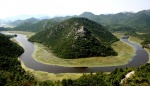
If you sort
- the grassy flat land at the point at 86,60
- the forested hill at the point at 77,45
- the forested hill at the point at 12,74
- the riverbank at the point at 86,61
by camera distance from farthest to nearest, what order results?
the forested hill at the point at 77,45
the grassy flat land at the point at 86,60
the riverbank at the point at 86,61
the forested hill at the point at 12,74

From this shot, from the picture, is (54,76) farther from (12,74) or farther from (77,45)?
(77,45)

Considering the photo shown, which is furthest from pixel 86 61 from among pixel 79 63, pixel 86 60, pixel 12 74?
pixel 12 74

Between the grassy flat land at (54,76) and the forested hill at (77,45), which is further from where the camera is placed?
the forested hill at (77,45)

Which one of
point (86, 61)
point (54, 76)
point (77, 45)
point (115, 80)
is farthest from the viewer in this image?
point (77, 45)

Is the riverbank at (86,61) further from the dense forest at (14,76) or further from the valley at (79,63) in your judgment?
the dense forest at (14,76)

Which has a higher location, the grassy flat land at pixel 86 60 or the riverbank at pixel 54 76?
the grassy flat land at pixel 86 60

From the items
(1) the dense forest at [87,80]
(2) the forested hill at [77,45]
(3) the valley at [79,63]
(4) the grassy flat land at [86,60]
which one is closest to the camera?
(1) the dense forest at [87,80]

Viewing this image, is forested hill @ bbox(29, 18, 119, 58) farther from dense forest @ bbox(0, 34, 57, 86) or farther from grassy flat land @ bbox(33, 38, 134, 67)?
dense forest @ bbox(0, 34, 57, 86)

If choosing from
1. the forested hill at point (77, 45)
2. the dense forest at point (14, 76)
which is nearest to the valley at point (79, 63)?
the forested hill at point (77, 45)

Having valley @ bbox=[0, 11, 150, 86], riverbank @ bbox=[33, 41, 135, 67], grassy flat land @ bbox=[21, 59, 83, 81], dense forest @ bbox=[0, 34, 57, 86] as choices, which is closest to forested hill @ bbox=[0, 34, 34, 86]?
dense forest @ bbox=[0, 34, 57, 86]

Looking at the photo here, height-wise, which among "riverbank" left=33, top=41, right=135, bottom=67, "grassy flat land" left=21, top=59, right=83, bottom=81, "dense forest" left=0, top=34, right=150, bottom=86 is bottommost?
"grassy flat land" left=21, top=59, right=83, bottom=81

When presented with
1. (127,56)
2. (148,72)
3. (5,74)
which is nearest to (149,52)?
(127,56)
